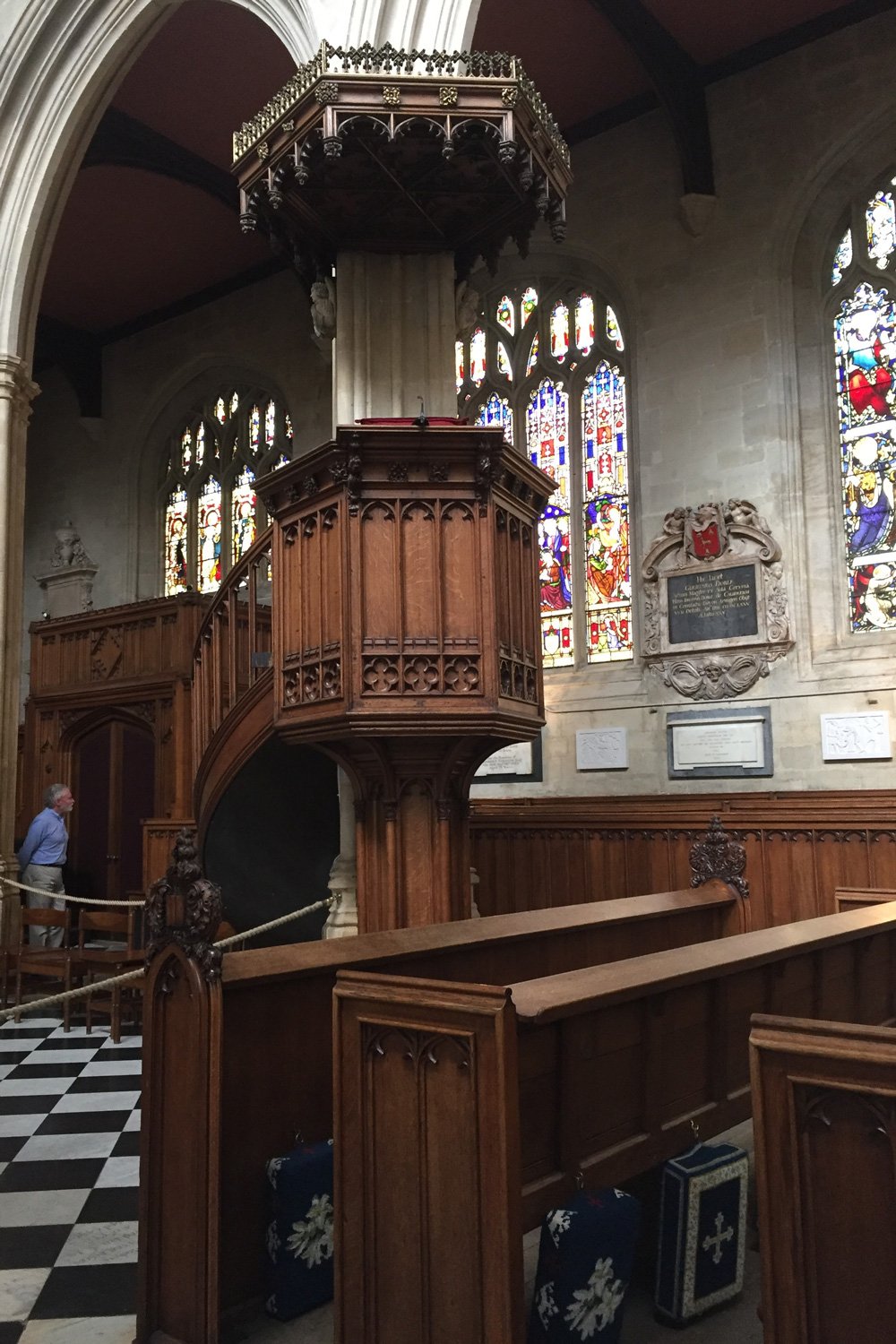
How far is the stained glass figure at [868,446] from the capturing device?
28.9 feet

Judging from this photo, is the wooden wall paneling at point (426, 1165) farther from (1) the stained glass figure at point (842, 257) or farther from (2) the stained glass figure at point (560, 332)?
(2) the stained glass figure at point (560, 332)

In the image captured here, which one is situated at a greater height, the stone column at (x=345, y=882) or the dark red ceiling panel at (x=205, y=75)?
the dark red ceiling panel at (x=205, y=75)

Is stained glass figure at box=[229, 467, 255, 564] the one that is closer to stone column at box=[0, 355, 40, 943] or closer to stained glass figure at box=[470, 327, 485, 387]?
stained glass figure at box=[470, 327, 485, 387]

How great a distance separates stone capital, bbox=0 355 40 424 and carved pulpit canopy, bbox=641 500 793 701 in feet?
17.7

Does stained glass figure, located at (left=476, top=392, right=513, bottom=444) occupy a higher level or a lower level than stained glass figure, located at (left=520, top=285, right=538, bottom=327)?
lower

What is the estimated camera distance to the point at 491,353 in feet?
37.6

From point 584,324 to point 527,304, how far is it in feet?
2.55

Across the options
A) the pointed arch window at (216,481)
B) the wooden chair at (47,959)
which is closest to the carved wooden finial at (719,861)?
the wooden chair at (47,959)

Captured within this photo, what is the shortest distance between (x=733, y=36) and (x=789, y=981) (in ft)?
29.0

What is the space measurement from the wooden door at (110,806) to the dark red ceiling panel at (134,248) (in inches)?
226

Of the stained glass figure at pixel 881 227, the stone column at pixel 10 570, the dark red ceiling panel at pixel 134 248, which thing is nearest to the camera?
the stone column at pixel 10 570

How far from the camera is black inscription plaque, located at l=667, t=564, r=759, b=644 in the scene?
356 inches

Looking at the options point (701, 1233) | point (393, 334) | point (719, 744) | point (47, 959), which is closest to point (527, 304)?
point (719, 744)

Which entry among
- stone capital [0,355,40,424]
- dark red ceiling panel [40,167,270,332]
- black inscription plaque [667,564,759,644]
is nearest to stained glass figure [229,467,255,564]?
dark red ceiling panel [40,167,270,332]
